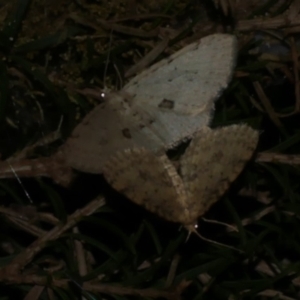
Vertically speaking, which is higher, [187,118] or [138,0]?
[138,0]

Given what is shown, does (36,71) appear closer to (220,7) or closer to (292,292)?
(220,7)

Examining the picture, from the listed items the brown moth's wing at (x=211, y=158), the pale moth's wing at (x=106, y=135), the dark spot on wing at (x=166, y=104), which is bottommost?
the brown moth's wing at (x=211, y=158)

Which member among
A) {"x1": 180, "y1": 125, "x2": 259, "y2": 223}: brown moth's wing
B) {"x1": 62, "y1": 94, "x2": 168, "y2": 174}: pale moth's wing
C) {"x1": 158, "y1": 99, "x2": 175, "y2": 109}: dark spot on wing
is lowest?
{"x1": 180, "y1": 125, "x2": 259, "y2": 223}: brown moth's wing

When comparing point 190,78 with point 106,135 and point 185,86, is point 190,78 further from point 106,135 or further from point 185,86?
point 106,135

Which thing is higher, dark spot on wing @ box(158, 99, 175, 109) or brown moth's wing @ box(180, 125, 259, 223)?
dark spot on wing @ box(158, 99, 175, 109)

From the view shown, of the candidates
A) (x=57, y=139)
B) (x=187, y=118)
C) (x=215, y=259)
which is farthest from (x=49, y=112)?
(x=215, y=259)

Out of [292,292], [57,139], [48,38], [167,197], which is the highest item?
[48,38]
